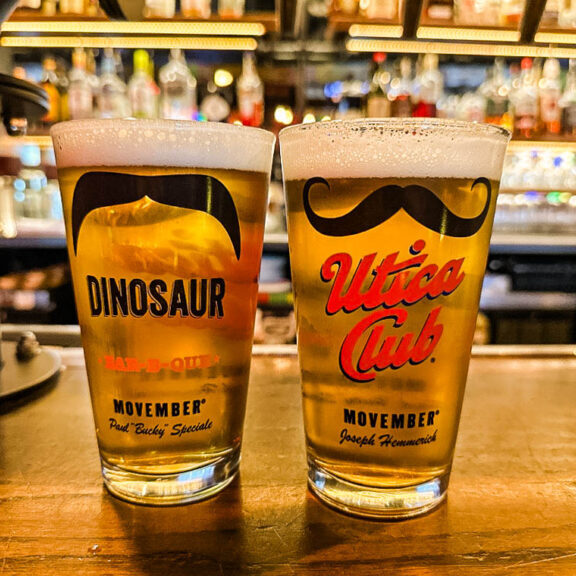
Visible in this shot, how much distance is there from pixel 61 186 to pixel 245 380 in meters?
0.20

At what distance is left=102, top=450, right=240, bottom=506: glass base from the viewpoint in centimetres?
42

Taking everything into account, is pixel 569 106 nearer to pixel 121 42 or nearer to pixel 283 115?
pixel 283 115

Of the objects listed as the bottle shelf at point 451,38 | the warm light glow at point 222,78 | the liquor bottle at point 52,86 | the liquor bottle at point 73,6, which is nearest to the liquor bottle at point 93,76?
the liquor bottle at point 52,86

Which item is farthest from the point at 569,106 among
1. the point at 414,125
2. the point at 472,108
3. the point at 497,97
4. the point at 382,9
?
the point at 414,125

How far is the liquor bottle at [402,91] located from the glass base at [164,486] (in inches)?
107

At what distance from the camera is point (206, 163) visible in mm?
394

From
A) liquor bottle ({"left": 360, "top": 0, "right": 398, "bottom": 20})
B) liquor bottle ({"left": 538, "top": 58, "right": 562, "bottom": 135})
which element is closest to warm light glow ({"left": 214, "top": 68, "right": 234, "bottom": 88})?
liquor bottle ({"left": 360, "top": 0, "right": 398, "bottom": 20})

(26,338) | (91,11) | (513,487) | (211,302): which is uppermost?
(91,11)

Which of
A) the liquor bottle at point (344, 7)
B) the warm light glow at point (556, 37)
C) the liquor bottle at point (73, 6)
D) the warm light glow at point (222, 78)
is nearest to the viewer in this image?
the warm light glow at point (556, 37)

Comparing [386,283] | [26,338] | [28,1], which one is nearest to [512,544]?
[386,283]

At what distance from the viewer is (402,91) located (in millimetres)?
3004

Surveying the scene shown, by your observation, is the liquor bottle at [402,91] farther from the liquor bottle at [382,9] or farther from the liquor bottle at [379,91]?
the liquor bottle at [382,9]

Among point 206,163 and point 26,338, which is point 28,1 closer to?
point 26,338

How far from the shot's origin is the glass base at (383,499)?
40 centimetres
